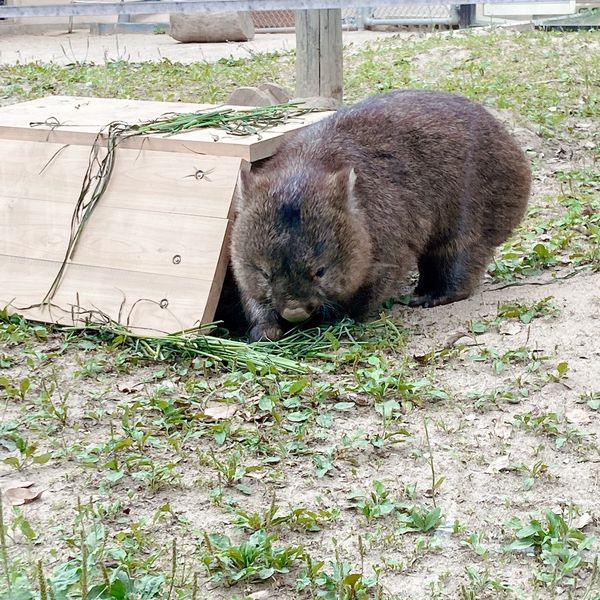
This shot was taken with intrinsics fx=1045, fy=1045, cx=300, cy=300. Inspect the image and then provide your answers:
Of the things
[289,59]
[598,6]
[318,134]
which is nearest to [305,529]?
[318,134]

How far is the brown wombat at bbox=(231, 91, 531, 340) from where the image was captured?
4344mm

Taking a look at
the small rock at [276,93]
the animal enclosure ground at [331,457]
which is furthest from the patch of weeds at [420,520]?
the small rock at [276,93]

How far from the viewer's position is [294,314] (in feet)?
14.2

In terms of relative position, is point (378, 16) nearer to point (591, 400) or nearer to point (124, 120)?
point (124, 120)

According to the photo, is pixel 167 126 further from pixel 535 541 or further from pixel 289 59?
pixel 289 59

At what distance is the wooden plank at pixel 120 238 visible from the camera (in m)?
4.59

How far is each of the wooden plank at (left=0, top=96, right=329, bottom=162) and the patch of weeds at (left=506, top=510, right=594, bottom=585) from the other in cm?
233

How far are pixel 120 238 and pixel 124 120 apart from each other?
2.29 feet

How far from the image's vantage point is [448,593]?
261cm

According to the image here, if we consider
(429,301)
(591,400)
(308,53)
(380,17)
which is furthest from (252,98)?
(380,17)

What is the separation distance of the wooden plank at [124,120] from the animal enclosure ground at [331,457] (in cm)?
90

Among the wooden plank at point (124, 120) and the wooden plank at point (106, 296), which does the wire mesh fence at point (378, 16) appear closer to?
the wooden plank at point (124, 120)

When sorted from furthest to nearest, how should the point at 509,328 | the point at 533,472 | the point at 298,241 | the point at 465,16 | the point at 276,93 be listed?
the point at 465,16 < the point at 276,93 < the point at 509,328 < the point at 298,241 < the point at 533,472

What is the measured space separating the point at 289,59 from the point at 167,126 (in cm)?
593
